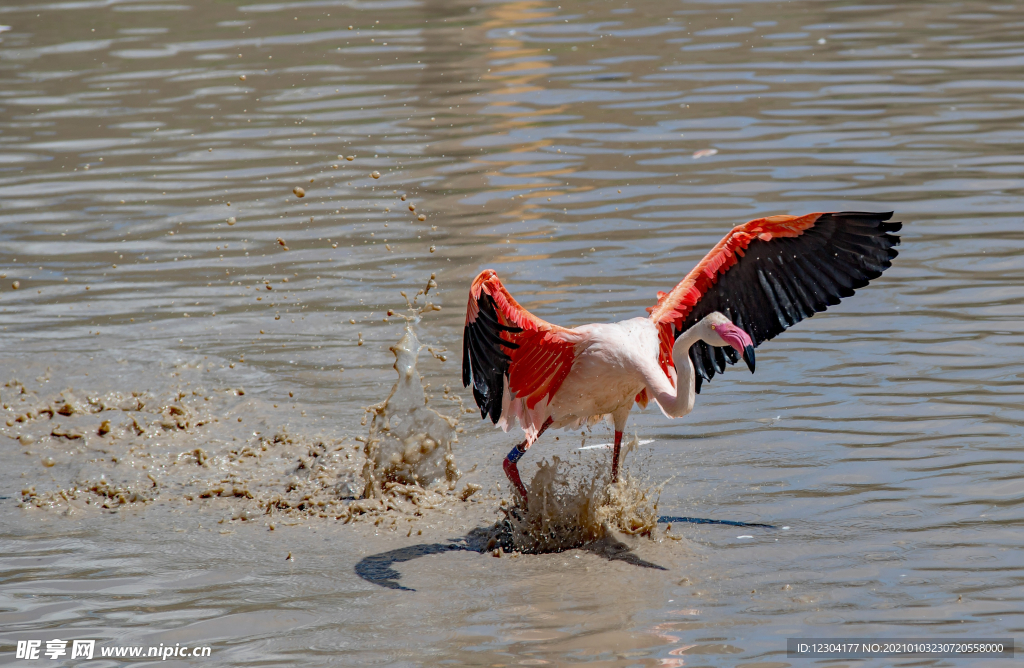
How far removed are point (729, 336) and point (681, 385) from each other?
0.43 meters

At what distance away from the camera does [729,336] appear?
534cm

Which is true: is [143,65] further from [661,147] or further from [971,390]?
[971,390]

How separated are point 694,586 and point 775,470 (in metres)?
1.41

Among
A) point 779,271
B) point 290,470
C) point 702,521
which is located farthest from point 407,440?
point 779,271

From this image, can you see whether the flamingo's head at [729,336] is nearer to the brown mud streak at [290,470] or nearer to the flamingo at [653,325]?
the flamingo at [653,325]

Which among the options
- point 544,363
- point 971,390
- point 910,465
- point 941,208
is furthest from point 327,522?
point 941,208

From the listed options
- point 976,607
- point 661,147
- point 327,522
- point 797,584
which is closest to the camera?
point 976,607

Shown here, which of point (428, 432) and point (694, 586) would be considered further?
point (428, 432)

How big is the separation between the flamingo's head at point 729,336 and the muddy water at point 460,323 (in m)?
1.14

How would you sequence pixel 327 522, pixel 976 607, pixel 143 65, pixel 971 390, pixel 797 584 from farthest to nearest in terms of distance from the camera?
pixel 143 65 → pixel 971 390 → pixel 327 522 → pixel 797 584 → pixel 976 607

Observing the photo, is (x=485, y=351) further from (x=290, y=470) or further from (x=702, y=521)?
(x=290, y=470)

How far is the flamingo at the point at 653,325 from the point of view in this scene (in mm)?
5879

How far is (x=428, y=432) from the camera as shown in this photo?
22.3ft
